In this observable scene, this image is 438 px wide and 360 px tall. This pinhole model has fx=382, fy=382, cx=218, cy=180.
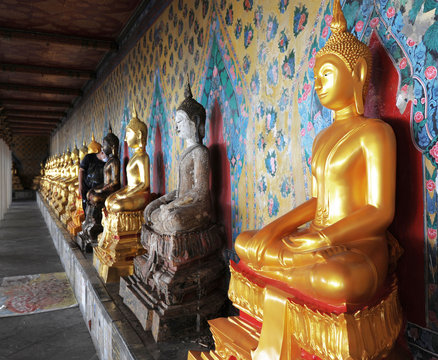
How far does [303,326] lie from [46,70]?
25.3 feet

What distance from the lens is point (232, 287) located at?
157 cm

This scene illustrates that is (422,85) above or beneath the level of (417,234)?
above

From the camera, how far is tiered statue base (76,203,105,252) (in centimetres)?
458

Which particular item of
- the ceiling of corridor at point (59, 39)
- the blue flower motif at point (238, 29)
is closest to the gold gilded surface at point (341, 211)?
the blue flower motif at point (238, 29)

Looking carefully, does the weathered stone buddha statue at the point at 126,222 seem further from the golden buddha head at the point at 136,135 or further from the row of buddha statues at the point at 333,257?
the row of buddha statues at the point at 333,257

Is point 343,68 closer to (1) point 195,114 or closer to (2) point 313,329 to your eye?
(2) point 313,329

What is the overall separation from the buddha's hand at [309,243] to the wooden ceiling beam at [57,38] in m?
5.37

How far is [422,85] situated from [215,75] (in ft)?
5.78

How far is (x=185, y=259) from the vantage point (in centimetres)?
233

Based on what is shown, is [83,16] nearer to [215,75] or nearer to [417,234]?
[215,75]

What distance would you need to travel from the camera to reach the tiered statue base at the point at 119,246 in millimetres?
3326

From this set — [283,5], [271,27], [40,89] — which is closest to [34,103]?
→ [40,89]

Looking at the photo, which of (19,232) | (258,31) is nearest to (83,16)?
(258,31)

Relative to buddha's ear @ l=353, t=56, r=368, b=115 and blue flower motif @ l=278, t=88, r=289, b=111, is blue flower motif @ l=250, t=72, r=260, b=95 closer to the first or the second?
blue flower motif @ l=278, t=88, r=289, b=111
